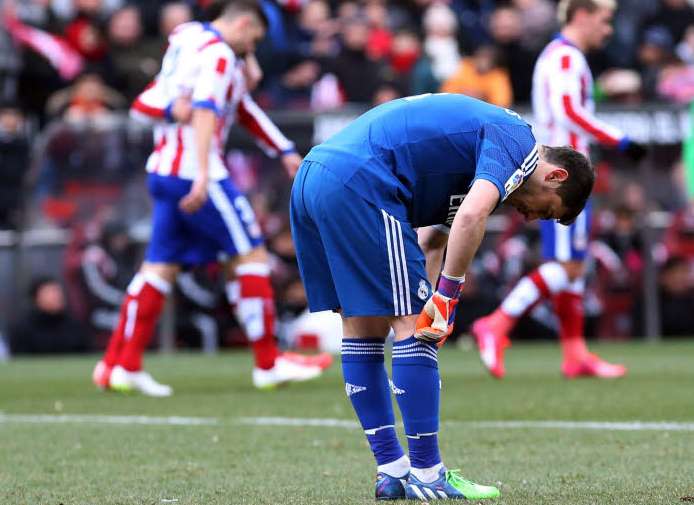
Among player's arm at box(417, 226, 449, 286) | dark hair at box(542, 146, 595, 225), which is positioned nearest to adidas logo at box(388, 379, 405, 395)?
player's arm at box(417, 226, 449, 286)

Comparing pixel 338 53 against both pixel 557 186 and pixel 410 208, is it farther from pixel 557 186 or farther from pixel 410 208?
pixel 557 186

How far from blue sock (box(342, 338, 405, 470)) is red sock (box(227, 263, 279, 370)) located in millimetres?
4122

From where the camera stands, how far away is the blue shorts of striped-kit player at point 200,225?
8961 mm

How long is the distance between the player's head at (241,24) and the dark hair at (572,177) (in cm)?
443

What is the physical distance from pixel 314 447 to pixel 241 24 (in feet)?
11.5

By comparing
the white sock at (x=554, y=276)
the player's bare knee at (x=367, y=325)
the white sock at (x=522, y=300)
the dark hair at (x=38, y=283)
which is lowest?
the dark hair at (x=38, y=283)

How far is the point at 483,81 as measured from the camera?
1570 centimetres

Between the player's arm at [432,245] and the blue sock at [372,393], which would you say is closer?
the blue sock at [372,393]

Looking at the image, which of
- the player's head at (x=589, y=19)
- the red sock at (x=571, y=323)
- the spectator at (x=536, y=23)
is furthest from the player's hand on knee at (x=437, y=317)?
the spectator at (x=536, y=23)

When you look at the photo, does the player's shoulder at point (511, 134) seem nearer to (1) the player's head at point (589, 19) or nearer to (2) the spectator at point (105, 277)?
(1) the player's head at point (589, 19)

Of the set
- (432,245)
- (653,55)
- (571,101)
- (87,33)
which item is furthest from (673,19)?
(432,245)

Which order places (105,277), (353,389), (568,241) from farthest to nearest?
(105,277), (568,241), (353,389)

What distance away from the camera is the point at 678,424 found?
6914mm

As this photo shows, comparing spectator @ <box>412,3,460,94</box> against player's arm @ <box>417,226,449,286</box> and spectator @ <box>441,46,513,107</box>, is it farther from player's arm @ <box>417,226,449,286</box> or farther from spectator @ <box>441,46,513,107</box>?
player's arm @ <box>417,226,449,286</box>
